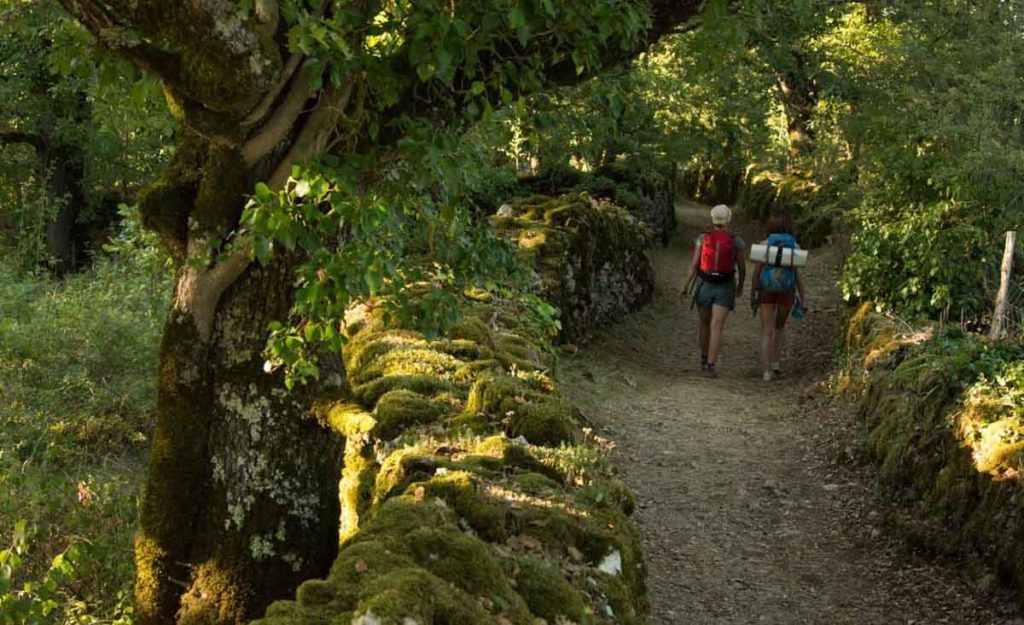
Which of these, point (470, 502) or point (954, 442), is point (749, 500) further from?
point (470, 502)

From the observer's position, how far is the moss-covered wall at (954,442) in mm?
6449

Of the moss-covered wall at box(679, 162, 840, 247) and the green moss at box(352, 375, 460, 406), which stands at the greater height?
the moss-covered wall at box(679, 162, 840, 247)

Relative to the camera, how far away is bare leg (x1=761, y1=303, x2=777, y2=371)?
12461 millimetres

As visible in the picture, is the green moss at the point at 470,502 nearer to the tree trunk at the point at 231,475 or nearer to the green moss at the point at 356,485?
the tree trunk at the point at 231,475

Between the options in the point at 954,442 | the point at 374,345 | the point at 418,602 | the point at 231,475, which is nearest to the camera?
the point at 418,602

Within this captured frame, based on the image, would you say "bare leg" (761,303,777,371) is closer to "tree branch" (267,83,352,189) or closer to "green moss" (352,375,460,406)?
"green moss" (352,375,460,406)

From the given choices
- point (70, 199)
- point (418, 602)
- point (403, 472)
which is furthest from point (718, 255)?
point (70, 199)

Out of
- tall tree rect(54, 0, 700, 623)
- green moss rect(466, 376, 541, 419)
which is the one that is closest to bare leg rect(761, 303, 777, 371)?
green moss rect(466, 376, 541, 419)

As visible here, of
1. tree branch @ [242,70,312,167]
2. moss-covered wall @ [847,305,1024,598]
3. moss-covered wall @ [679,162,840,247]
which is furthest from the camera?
moss-covered wall @ [679,162,840,247]

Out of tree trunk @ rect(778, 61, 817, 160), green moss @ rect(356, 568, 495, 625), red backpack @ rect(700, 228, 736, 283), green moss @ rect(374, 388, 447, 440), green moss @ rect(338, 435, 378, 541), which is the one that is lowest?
green moss @ rect(338, 435, 378, 541)

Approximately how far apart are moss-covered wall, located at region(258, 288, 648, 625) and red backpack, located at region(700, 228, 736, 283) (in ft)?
17.4

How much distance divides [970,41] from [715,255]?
493 cm

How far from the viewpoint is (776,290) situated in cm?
1245

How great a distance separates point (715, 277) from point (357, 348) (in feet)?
20.0
